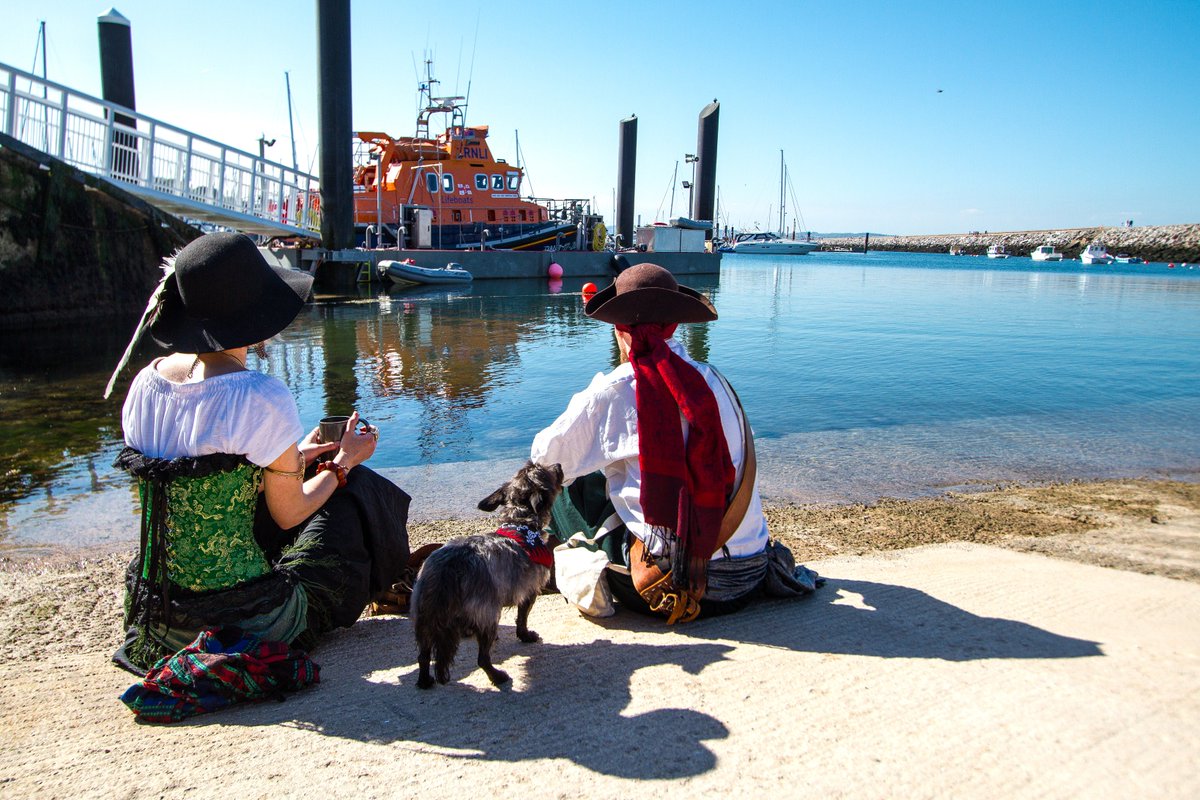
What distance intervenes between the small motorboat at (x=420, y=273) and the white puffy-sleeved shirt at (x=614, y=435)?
71.5 ft

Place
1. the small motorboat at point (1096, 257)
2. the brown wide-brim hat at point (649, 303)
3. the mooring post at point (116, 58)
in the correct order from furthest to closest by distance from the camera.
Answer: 1. the small motorboat at point (1096, 257)
2. the mooring post at point (116, 58)
3. the brown wide-brim hat at point (649, 303)

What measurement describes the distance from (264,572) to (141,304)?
13475 millimetres

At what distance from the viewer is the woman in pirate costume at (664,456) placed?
2621 millimetres

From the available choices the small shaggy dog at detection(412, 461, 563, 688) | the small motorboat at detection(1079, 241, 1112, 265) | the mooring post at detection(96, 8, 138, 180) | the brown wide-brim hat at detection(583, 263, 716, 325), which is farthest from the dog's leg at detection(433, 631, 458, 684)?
the small motorboat at detection(1079, 241, 1112, 265)

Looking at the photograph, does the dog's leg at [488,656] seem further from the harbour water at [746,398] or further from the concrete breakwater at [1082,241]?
the concrete breakwater at [1082,241]

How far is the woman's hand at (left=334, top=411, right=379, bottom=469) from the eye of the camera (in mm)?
2584

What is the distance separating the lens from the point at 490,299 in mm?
22031

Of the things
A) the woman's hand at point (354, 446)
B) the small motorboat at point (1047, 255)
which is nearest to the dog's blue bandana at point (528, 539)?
the woman's hand at point (354, 446)

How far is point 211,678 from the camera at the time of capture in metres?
2.15

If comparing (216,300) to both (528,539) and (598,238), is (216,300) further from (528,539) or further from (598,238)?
(598,238)

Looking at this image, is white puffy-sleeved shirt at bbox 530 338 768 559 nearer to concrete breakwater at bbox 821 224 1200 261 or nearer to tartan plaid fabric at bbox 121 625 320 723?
tartan plaid fabric at bbox 121 625 320 723

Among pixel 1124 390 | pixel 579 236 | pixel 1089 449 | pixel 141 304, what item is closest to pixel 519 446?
pixel 1089 449

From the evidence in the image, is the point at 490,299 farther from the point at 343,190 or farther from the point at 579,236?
the point at 579,236

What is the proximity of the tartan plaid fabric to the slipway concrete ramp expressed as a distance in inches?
2.0
